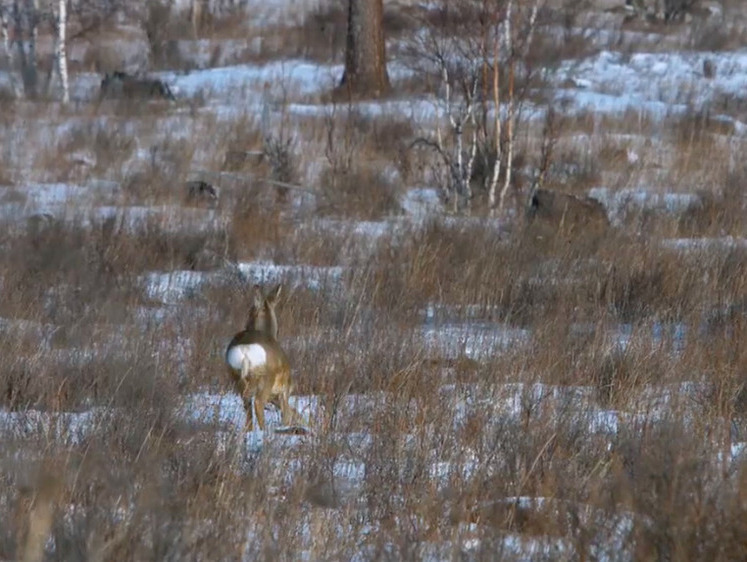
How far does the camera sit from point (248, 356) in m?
4.09

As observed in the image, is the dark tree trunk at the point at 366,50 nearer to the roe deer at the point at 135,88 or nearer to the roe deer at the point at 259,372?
the roe deer at the point at 135,88

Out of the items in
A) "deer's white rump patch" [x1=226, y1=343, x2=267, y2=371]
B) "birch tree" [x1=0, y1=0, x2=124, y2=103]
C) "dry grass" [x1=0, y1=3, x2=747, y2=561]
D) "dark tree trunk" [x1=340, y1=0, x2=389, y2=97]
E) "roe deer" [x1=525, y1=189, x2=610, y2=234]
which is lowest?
"birch tree" [x1=0, y1=0, x2=124, y2=103]

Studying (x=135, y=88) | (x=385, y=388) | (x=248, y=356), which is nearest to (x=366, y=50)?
(x=135, y=88)

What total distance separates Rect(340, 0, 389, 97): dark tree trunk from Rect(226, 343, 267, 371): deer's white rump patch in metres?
13.0

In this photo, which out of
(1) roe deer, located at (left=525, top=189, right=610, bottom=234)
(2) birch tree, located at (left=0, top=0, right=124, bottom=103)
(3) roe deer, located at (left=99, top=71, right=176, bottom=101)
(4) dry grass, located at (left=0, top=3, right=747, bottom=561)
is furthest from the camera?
(2) birch tree, located at (left=0, top=0, right=124, bottom=103)

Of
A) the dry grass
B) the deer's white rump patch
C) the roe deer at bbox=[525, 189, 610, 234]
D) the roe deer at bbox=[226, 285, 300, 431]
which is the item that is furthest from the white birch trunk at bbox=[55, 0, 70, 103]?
the deer's white rump patch

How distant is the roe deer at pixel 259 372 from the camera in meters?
4.10

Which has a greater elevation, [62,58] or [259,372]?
[259,372]

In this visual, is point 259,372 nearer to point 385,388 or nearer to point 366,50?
point 385,388

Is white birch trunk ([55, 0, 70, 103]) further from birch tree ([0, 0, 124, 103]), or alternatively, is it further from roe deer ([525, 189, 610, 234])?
roe deer ([525, 189, 610, 234])

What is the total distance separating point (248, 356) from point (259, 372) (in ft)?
0.18

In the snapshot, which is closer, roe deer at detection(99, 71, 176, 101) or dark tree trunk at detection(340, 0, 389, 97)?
roe deer at detection(99, 71, 176, 101)

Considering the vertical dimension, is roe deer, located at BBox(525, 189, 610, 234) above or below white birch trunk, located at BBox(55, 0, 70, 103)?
above

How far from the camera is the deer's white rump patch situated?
161 inches
